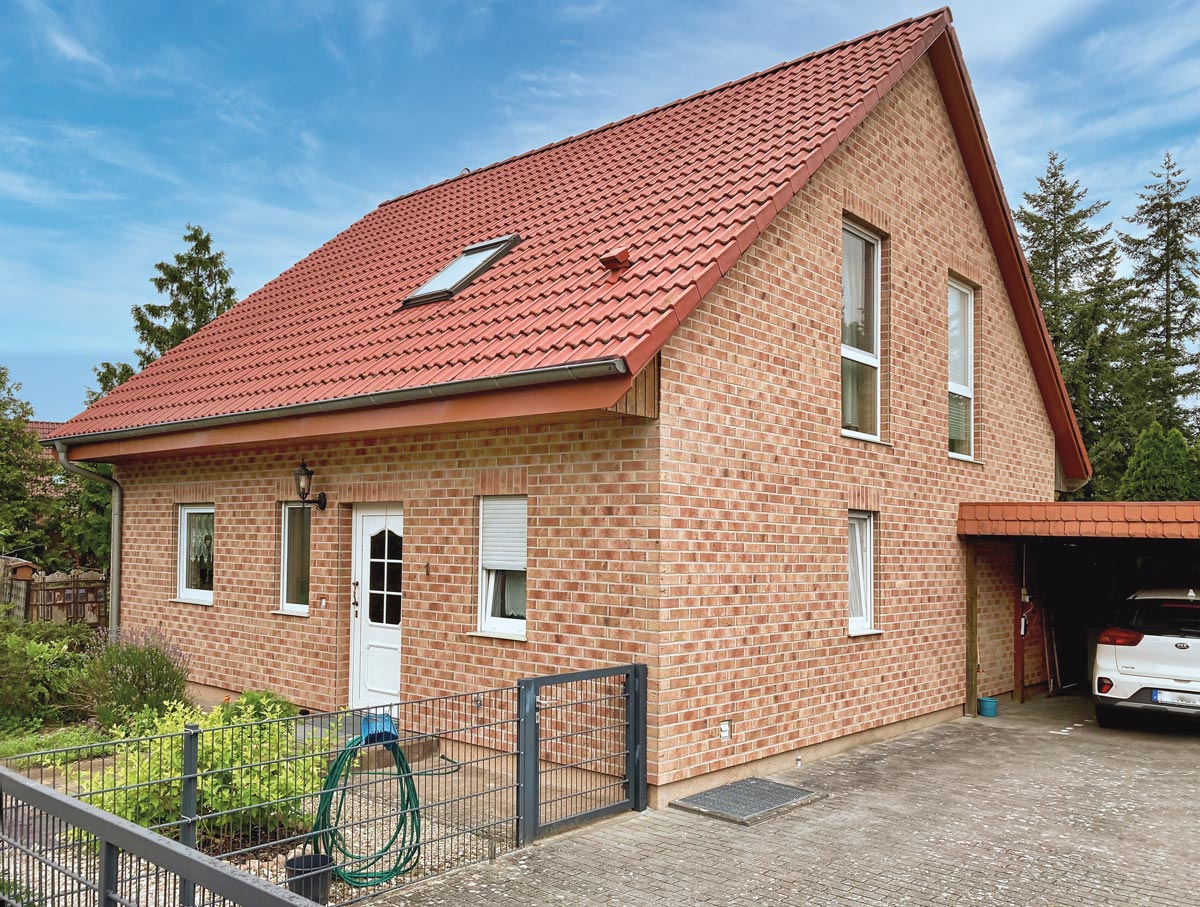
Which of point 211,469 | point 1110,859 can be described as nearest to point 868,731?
point 1110,859

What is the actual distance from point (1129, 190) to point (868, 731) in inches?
1404

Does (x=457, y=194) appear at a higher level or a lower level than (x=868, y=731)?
higher

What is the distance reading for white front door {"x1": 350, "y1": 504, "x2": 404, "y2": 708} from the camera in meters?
9.64

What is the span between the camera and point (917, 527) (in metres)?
10.7

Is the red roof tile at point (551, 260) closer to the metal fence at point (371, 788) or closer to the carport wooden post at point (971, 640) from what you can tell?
the metal fence at point (371, 788)

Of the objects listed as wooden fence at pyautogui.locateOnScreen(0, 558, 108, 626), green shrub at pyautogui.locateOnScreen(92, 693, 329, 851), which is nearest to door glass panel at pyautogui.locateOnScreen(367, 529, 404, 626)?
green shrub at pyautogui.locateOnScreen(92, 693, 329, 851)

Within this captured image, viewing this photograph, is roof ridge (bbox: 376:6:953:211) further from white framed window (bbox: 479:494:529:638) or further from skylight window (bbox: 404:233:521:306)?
white framed window (bbox: 479:494:529:638)

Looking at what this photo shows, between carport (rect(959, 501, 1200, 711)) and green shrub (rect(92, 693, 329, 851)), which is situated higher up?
carport (rect(959, 501, 1200, 711))

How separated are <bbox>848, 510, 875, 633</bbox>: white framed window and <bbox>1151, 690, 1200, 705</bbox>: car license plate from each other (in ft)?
9.72

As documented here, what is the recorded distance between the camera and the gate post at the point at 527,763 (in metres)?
6.27

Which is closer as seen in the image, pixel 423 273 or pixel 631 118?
pixel 423 273

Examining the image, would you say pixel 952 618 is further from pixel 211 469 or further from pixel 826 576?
pixel 211 469

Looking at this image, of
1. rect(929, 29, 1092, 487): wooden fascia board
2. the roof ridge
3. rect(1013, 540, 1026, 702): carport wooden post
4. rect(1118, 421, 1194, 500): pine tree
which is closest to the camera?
the roof ridge

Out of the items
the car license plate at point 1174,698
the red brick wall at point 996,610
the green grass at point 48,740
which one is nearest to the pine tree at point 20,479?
the green grass at point 48,740
